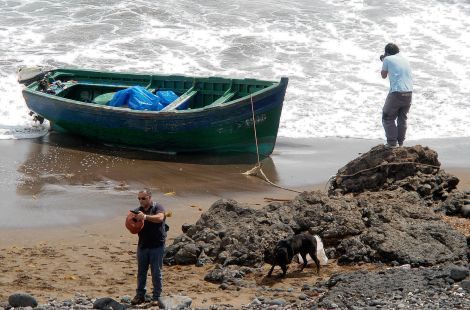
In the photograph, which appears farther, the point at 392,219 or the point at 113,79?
the point at 113,79

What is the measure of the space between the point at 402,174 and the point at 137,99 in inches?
230

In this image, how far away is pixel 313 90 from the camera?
18.8 metres

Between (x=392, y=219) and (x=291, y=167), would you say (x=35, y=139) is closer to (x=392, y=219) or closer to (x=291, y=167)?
(x=291, y=167)

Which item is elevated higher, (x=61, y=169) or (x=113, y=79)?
(x=113, y=79)

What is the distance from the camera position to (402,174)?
11133 mm

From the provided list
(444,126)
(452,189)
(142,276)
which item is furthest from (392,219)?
(444,126)

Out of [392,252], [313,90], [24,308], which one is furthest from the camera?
[313,90]

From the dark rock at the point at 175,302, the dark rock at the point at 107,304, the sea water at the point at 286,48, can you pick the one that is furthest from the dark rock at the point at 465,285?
the sea water at the point at 286,48

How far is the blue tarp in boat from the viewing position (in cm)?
1530

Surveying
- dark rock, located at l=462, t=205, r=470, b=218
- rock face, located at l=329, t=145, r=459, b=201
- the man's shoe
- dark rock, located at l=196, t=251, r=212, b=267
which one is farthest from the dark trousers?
the man's shoe

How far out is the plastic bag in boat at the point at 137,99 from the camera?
15289mm

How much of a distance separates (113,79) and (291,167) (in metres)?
4.36

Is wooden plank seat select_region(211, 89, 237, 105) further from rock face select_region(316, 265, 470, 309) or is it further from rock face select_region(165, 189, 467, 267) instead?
rock face select_region(316, 265, 470, 309)

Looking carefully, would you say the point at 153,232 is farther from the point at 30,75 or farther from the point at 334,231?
the point at 30,75
